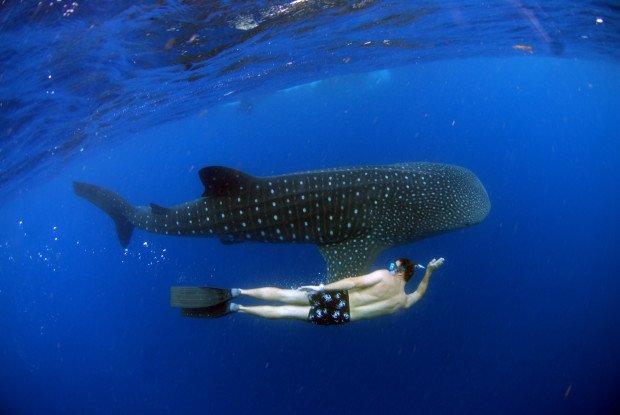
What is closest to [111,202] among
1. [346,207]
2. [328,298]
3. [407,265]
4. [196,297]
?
[196,297]

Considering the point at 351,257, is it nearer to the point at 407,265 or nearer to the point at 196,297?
the point at 407,265

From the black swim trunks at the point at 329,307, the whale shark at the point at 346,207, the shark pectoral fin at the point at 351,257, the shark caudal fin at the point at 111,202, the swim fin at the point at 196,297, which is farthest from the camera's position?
the shark caudal fin at the point at 111,202

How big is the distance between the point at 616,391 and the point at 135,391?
2711cm

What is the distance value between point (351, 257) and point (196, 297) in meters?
2.74

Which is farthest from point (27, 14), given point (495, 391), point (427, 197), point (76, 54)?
point (495, 391)

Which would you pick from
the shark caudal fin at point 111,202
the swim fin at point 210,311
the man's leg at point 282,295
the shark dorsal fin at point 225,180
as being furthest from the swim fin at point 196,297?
the shark caudal fin at point 111,202

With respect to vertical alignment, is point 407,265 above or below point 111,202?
below

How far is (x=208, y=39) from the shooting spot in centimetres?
1123

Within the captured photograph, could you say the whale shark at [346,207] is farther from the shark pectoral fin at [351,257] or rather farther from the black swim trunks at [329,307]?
the black swim trunks at [329,307]

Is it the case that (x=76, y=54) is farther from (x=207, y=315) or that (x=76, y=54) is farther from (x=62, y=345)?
(x=62, y=345)

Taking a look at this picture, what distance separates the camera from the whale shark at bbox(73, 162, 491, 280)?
21.0 feet

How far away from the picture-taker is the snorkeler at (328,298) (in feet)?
18.9

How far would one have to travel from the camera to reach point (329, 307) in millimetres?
5766

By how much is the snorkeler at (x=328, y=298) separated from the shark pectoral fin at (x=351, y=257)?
1.89 feet
